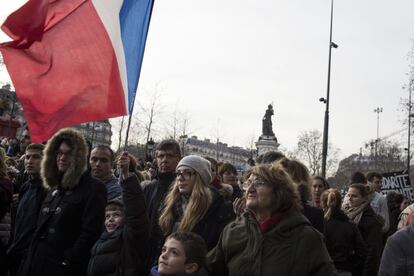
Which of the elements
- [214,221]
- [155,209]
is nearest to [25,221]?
[155,209]

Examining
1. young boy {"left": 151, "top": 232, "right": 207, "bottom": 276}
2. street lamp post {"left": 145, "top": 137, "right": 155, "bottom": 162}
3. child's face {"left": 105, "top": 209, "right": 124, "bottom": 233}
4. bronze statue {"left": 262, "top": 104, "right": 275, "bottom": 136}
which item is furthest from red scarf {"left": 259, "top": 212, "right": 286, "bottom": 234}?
bronze statue {"left": 262, "top": 104, "right": 275, "bottom": 136}

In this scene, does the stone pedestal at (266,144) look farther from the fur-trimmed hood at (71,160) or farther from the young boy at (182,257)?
the young boy at (182,257)

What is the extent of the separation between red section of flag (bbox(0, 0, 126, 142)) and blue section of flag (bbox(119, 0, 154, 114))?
129 mm

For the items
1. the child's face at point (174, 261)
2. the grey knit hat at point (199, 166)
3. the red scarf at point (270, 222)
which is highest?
the grey knit hat at point (199, 166)

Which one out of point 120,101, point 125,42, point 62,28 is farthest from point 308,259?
point 62,28

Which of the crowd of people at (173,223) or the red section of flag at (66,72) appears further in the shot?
the red section of flag at (66,72)

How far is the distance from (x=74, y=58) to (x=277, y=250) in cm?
289

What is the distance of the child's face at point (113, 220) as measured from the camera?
15.1 feet

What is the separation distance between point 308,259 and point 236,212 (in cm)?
108

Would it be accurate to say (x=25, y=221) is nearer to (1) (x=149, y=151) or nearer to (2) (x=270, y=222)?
(2) (x=270, y=222)

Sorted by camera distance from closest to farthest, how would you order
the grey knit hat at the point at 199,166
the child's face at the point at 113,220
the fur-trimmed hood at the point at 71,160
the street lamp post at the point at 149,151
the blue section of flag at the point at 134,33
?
1. the grey knit hat at the point at 199,166
2. the child's face at the point at 113,220
3. the fur-trimmed hood at the point at 71,160
4. the blue section of flag at the point at 134,33
5. the street lamp post at the point at 149,151

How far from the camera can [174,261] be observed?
11.7 ft

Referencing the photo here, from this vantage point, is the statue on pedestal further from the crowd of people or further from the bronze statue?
the crowd of people

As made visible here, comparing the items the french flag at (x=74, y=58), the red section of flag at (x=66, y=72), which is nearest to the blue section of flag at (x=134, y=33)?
the french flag at (x=74, y=58)
